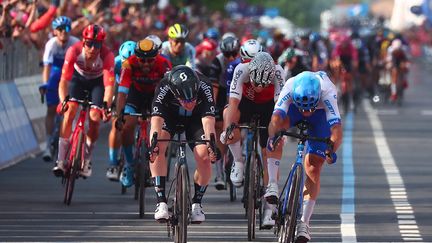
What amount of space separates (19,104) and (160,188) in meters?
9.99

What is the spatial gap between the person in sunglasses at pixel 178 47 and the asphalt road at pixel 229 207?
69.0 inches

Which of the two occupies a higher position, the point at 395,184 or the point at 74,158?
the point at 74,158

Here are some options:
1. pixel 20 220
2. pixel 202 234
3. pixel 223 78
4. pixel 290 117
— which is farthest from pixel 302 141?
pixel 223 78

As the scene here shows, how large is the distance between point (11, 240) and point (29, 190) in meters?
4.87

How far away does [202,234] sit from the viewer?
49.2 feet

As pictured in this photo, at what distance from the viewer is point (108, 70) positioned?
59.3ft

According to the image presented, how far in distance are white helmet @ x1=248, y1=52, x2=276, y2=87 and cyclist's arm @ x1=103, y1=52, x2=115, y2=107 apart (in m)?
3.25

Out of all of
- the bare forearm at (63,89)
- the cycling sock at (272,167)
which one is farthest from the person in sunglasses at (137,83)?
the cycling sock at (272,167)

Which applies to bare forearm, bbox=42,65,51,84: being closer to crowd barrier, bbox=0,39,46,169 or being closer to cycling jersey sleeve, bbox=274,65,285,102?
crowd barrier, bbox=0,39,46,169

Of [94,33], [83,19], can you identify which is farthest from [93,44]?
[83,19]

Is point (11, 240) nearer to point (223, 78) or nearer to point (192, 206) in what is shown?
point (192, 206)

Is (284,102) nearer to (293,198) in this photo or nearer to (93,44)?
(293,198)

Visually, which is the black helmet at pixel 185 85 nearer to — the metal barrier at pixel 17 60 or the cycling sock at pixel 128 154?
the cycling sock at pixel 128 154

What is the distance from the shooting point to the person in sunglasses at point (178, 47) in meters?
20.4
